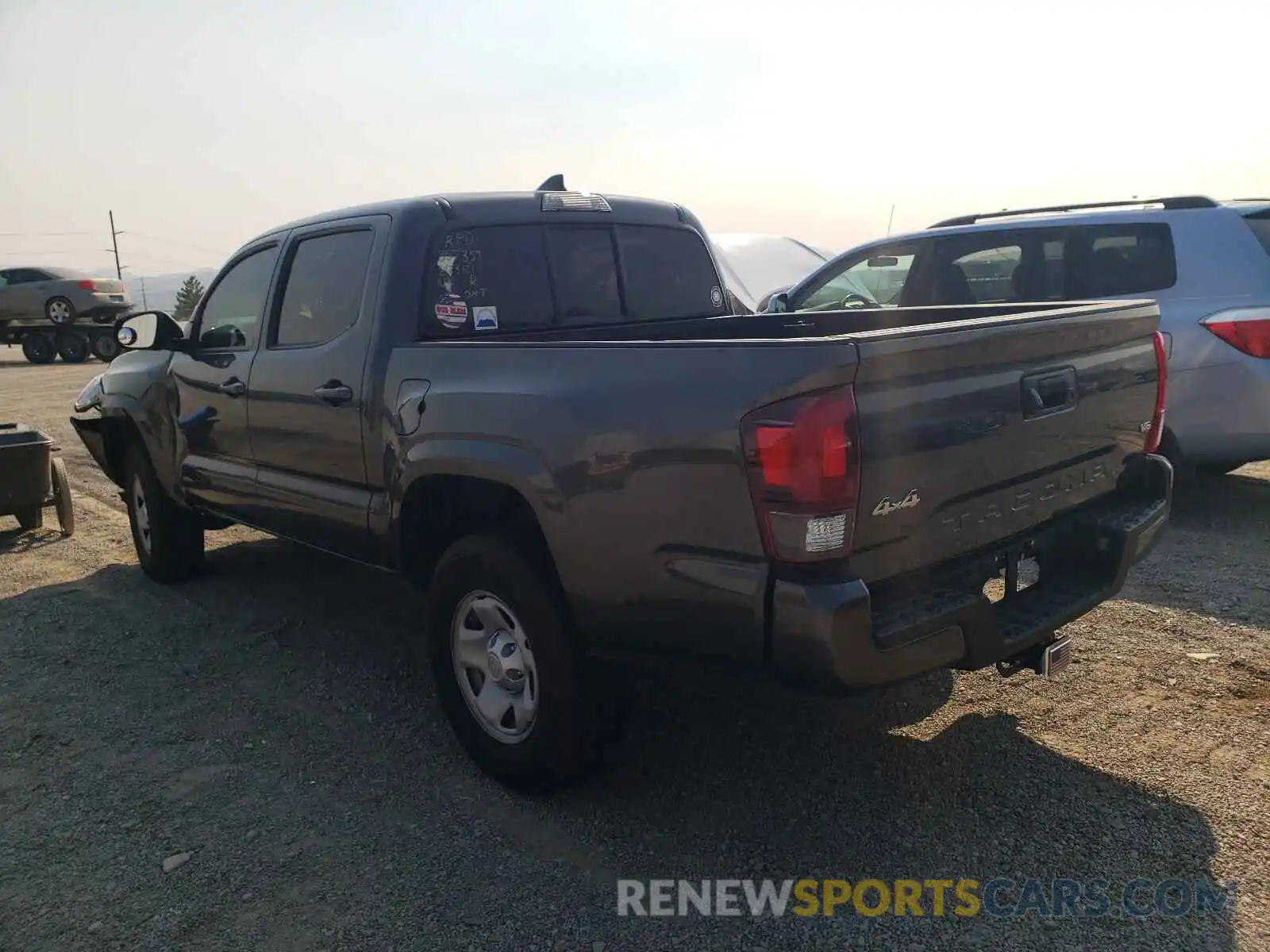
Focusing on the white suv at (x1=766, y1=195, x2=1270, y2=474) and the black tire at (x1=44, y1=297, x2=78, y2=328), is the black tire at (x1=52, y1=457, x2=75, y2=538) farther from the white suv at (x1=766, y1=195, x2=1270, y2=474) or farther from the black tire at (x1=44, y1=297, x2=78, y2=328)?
the black tire at (x1=44, y1=297, x2=78, y2=328)

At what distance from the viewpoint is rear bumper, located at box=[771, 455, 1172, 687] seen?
244 cm

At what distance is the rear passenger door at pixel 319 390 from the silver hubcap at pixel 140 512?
4.90 feet

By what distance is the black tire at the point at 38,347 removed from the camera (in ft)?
78.0

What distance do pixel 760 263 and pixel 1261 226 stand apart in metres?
9.99

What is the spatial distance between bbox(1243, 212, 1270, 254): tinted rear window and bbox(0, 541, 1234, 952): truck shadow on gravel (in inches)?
142

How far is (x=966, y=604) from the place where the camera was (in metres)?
2.70

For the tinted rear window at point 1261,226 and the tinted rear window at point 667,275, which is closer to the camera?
the tinted rear window at point 667,275

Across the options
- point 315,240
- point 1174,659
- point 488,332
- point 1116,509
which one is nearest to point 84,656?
point 315,240

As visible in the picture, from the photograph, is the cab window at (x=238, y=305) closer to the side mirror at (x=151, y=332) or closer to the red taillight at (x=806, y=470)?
the side mirror at (x=151, y=332)

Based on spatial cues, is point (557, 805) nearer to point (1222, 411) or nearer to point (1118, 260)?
point (1222, 411)

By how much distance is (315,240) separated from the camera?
432cm

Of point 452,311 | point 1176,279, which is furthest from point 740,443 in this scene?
point 1176,279

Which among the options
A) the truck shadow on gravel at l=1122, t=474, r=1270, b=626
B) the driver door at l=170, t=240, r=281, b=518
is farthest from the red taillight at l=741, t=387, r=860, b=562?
the driver door at l=170, t=240, r=281, b=518

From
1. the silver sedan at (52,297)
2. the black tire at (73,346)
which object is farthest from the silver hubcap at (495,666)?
the black tire at (73,346)
